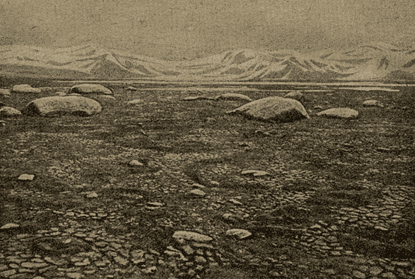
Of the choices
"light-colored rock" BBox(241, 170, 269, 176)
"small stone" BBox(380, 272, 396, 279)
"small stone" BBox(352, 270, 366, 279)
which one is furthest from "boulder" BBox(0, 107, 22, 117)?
"small stone" BBox(380, 272, 396, 279)

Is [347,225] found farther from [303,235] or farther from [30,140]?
[30,140]

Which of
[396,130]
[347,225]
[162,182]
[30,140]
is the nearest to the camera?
[347,225]

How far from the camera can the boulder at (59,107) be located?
8438 mm

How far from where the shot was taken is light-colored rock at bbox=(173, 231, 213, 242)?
9.00 ft

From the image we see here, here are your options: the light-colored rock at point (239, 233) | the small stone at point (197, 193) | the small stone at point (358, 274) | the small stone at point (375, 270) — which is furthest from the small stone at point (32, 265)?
the small stone at point (375, 270)

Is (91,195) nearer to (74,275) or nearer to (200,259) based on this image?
(74,275)

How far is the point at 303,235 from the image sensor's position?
2.87 m

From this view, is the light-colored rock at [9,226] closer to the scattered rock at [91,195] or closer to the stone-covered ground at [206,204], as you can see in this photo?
the stone-covered ground at [206,204]

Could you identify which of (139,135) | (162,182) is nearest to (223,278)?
(162,182)

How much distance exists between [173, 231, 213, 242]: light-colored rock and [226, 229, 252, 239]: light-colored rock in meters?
0.17

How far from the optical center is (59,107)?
8.59m

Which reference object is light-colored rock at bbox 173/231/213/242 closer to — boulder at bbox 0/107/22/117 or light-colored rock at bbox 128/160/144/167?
light-colored rock at bbox 128/160/144/167

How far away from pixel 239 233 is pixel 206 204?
2.23 ft

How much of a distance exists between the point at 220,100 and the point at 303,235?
9375 mm
